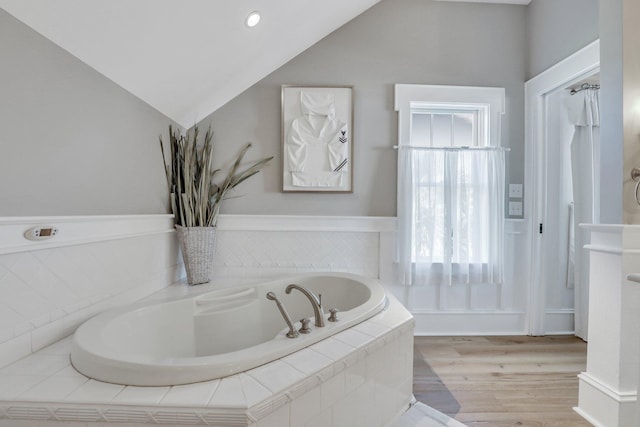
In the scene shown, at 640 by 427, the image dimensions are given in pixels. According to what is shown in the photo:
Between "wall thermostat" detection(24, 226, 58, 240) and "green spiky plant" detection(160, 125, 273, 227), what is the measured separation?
87 centimetres

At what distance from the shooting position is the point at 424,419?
4.71 feet

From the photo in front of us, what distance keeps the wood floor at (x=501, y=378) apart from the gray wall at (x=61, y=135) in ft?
6.36

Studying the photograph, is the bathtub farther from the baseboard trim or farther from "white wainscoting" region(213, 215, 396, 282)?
the baseboard trim

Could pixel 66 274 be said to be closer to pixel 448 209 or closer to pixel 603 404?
pixel 448 209

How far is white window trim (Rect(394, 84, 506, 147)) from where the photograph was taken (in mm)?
2395

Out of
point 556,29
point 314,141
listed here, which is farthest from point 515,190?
point 314,141

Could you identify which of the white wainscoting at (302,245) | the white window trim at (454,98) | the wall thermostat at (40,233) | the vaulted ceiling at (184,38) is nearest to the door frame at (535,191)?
the white window trim at (454,98)

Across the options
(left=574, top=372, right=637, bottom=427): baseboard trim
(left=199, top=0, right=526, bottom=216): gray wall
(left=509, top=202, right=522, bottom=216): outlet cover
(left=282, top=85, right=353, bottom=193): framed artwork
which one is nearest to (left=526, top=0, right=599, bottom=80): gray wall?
(left=199, top=0, right=526, bottom=216): gray wall

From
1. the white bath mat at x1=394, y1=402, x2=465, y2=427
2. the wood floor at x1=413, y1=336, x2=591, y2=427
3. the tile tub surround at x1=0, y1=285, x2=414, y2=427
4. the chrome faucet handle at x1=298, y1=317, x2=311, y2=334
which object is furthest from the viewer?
the wood floor at x1=413, y1=336, x2=591, y2=427

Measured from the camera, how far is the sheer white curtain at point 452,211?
2.33 m

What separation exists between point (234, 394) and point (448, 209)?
6.60 ft

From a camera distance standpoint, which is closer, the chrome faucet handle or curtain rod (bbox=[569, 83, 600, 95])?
the chrome faucet handle

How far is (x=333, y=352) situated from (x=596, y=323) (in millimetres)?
1478

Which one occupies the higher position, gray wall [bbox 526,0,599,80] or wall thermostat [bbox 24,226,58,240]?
gray wall [bbox 526,0,599,80]
